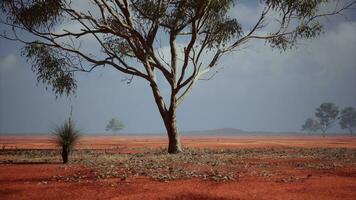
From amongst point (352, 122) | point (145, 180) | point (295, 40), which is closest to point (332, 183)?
point (145, 180)

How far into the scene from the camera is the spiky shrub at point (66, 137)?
1630cm

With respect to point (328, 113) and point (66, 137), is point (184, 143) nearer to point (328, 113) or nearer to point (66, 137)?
point (66, 137)

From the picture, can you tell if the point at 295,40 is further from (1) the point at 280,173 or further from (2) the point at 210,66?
(1) the point at 280,173

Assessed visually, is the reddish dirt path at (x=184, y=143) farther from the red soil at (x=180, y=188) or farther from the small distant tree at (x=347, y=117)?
the small distant tree at (x=347, y=117)

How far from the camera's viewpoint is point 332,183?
10633mm

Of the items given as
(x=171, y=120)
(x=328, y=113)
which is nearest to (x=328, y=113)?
(x=328, y=113)

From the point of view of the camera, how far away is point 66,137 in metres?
16.4

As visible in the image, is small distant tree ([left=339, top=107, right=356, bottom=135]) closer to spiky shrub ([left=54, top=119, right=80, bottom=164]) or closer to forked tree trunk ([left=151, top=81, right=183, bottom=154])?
forked tree trunk ([left=151, top=81, right=183, bottom=154])

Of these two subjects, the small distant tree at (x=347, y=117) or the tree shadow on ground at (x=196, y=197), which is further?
the small distant tree at (x=347, y=117)

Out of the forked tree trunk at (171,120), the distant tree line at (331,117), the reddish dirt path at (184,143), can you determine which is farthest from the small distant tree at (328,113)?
the forked tree trunk at (171,120)

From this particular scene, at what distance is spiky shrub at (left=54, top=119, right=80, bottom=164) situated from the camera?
16297 mm

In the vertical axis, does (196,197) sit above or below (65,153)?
below

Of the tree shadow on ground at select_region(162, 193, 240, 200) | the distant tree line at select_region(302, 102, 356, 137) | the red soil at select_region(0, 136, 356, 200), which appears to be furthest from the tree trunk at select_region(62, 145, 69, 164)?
the distant tree line at select_region(302, 102, 356, 137)

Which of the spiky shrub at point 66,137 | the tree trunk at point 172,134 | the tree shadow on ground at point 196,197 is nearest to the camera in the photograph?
the tree shadow on ground at point 196,197
